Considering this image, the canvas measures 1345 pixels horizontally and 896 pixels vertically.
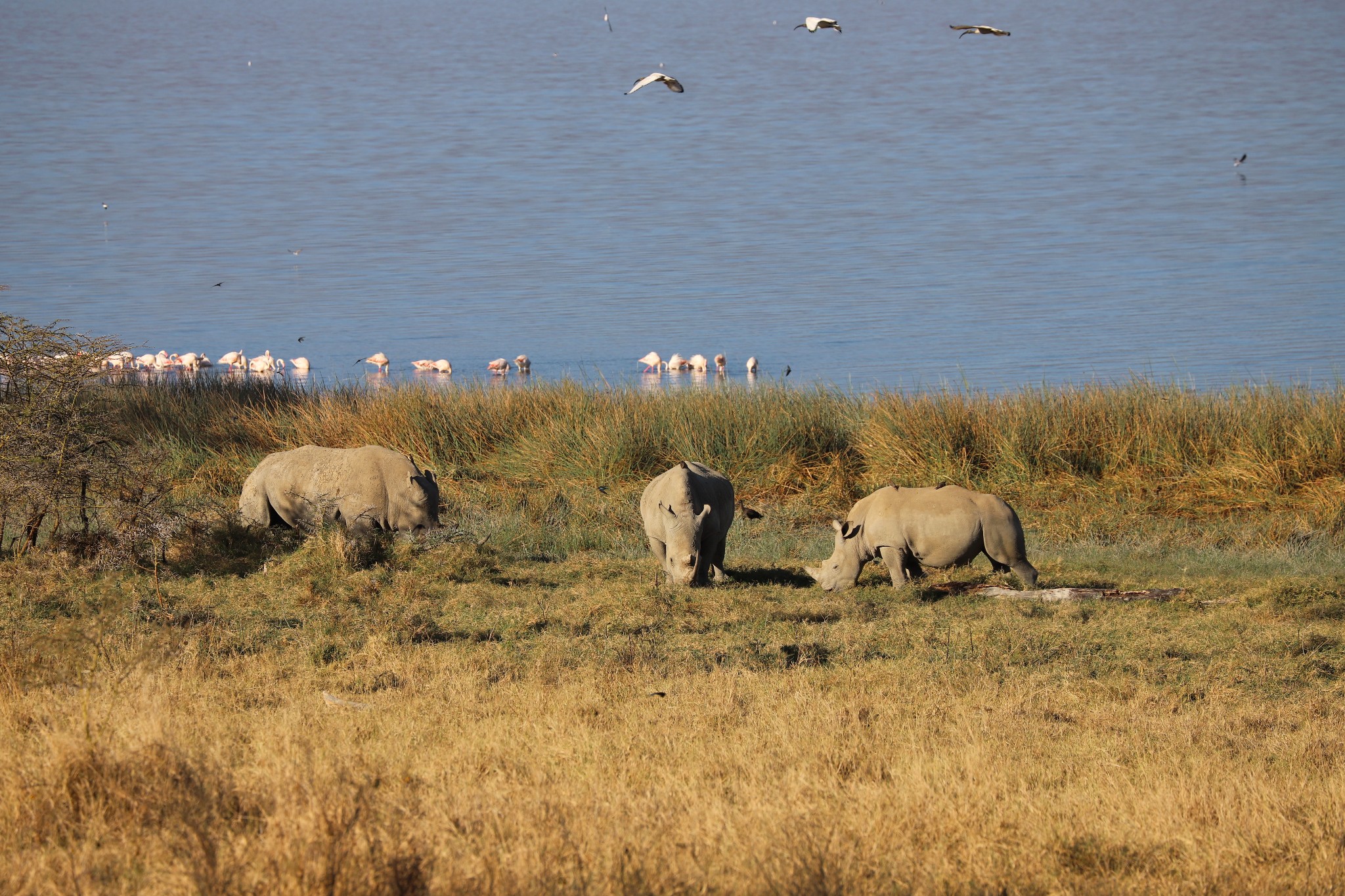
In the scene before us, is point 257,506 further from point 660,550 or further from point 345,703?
point 345,703

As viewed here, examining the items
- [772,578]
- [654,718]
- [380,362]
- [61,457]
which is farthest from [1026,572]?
[380,362]

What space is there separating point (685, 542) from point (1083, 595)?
2.84m

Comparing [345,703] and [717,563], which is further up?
[717,563]

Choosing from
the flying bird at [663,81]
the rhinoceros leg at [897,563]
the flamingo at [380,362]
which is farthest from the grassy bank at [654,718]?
the flamingo at [380,362]

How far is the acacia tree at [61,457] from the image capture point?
9.81 m

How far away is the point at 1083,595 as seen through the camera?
31.3ft

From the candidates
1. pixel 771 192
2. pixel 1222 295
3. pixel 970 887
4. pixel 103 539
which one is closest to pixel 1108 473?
pixel 103 539

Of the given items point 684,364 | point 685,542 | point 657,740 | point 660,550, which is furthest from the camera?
point 684,364

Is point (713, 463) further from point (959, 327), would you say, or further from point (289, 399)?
point (959, 327)

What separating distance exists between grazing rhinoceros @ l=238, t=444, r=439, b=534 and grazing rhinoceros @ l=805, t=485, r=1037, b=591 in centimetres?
336

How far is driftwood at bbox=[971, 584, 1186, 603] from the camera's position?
949cm

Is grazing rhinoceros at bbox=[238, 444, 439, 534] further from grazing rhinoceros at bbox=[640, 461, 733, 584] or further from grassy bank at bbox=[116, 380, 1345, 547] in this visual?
grassy bank at bbox=[116, 380, 1345, 547]

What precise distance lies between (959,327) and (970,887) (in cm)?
3195

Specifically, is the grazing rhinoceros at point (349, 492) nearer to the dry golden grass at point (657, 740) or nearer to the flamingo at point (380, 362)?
the dry golden grass at point (657, 740)
